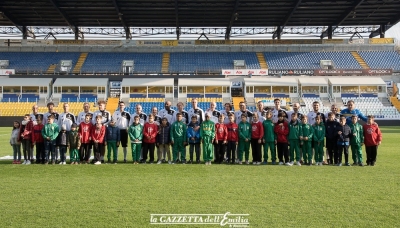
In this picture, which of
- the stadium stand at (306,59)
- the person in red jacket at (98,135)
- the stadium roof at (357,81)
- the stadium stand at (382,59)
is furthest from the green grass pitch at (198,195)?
the stadium stand at (382,59)

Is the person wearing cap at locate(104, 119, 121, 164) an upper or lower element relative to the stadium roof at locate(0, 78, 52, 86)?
lower

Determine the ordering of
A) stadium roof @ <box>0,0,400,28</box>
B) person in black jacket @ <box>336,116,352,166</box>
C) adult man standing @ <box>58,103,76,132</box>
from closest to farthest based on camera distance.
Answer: person in black jacket @ <box>336,116,352,166</box>, adult man standing @ <box>58,103,76,132</box>, stadium roof @ <box>0,0,400,28</box>

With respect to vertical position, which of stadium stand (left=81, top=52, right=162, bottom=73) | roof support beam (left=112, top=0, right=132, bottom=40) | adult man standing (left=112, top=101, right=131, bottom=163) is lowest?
adult man standing (left=112, top=101, right=131, bottom=163)

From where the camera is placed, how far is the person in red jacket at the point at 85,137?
931cm

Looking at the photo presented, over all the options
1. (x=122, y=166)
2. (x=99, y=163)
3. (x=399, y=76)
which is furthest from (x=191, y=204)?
(x=399, y=76)

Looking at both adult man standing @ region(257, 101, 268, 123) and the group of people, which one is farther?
adult man standing @ region(257, 101, 268, 123)

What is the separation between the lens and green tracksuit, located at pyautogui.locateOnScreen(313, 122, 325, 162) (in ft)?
30.3

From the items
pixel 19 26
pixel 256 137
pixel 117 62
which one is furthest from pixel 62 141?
pixel 19 26

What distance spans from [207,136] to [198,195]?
3.69m

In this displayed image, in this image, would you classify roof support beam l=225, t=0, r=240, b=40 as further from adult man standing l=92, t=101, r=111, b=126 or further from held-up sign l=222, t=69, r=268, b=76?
adult man standing l=92, t=101, r=111, b=126

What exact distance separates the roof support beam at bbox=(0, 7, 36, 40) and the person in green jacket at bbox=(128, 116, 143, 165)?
30.7 meters

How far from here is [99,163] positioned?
920 centimetres

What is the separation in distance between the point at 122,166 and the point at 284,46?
34000mm

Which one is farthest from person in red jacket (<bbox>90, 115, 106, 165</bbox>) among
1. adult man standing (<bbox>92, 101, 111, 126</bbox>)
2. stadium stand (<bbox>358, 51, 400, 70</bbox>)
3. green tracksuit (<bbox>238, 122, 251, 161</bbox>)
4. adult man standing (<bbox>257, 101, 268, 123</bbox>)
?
stadium stand (<bbox>358, 51, 400, 70</bbox>)
